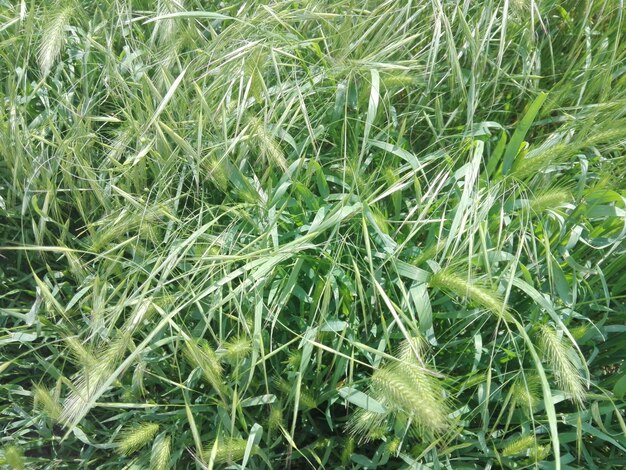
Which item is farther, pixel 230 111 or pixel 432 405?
pixel 230 111

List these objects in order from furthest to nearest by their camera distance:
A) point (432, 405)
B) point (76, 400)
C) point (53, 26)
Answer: point (53, 26) → point (76, 400) → point (432, 405)

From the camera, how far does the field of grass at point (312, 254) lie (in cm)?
131

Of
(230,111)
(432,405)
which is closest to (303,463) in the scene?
(432,405)

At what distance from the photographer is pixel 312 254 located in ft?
4.77

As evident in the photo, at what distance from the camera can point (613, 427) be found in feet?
4.74

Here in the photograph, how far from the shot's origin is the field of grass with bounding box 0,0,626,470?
4.29 feet

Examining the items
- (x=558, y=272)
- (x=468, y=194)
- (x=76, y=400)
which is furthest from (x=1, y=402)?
(x=558, y=272)

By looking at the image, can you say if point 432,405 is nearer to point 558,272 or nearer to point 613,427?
point 558,272

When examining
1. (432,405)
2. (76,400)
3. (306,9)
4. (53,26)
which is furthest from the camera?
(306,9)

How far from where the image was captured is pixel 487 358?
144cm

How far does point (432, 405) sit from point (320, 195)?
66 centimetres

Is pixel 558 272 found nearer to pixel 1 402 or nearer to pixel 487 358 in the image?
pixel 487 358

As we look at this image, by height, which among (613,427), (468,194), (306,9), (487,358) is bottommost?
(613,427)

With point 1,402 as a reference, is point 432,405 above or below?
above
